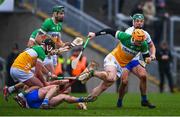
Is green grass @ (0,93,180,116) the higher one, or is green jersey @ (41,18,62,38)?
green jersey @ (41,18,62,38)

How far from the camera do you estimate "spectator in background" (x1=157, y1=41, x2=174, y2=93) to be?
115 ft

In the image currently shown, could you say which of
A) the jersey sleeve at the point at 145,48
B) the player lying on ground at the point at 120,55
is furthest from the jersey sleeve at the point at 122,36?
the jersey sleeve at the point at 145,48

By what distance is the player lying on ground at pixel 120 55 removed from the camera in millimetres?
22141

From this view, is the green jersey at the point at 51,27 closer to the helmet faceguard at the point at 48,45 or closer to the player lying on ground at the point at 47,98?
the helmet faceguard at the point at 48,45

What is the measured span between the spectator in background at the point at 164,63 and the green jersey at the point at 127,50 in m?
11.9

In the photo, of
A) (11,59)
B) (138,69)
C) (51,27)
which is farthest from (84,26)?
(138,69)

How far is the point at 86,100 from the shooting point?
21.7m

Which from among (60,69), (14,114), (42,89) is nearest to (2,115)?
(14,114)

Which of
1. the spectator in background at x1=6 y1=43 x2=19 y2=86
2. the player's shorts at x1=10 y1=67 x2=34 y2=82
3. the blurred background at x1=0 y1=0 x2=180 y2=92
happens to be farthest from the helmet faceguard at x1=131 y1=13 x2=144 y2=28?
the blurred background at x1=0 y1=0 x2=180 y2=92

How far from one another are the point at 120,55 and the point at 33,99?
2570 millimetres

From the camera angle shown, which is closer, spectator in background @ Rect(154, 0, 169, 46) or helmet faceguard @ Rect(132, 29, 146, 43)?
helmet faceguard @ Rect(132, 29, 146, 43)

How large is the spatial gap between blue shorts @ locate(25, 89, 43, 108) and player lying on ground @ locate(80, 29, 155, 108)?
122 centimetres

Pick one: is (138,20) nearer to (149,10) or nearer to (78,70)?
(78,70)

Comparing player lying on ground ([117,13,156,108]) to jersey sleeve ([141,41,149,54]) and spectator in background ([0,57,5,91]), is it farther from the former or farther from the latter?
spectator in background ([0,57,5,91])
